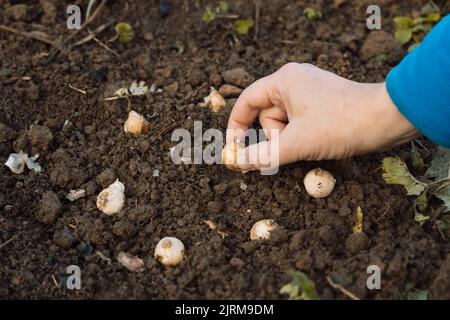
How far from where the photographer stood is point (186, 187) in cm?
247

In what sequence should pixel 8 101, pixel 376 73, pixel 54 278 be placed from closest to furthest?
pixel 54 278, pixel 8 101, pixel 376 73

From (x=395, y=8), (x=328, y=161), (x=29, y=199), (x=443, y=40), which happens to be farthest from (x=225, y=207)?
(x=395, y=8)

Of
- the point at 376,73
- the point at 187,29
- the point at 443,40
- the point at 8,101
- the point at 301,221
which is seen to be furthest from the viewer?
the point at 187,29

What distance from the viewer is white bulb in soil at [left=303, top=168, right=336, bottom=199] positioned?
2344 millimetres

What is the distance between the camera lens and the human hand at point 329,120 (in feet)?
6.95

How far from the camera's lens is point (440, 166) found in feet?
8.25

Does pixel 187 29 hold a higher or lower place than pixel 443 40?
lower

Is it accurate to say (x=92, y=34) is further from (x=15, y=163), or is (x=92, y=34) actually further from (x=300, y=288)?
(x=300, y=288)

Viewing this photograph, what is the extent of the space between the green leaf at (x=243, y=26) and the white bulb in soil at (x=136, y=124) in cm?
92

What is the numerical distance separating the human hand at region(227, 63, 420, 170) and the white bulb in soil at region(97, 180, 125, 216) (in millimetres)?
548

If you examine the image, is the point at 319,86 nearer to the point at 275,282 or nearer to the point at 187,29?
the point at 275,282

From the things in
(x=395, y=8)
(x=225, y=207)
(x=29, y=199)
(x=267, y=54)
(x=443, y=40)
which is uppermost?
(x=443, y=40)

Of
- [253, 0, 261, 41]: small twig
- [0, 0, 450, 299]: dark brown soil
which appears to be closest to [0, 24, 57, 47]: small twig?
[0, 0, 450, 299]: dark brown soil

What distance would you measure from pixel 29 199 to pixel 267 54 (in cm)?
144
